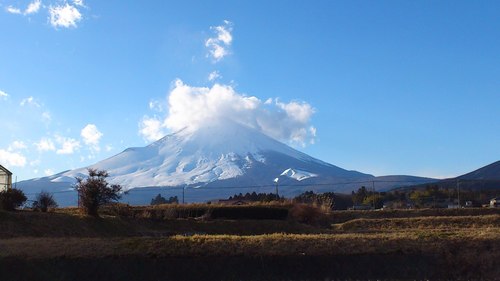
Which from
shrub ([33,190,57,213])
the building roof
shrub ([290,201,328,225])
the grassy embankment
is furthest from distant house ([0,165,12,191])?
the grassy embankment

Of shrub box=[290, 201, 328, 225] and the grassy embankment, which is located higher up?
shrub box=[290, 201, 328, 225]

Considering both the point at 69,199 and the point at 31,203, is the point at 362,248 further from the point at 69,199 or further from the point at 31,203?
the point at 69,199

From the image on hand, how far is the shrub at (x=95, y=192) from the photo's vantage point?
Result: 37750mm

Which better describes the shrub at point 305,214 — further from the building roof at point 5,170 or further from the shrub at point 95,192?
the building roof at point 5,170

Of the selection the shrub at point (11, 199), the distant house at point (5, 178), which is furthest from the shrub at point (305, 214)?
the distant house at point (5, 178)

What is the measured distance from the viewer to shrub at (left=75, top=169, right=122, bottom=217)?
37750mm

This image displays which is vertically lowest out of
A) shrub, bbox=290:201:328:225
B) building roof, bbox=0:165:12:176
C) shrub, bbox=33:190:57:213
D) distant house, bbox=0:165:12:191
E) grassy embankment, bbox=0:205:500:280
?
grassy embankment, bbox=0:205:500:280

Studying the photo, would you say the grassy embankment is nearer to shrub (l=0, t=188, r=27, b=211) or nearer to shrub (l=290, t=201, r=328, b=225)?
shrub (l=0, t=188, r=27, b=211)

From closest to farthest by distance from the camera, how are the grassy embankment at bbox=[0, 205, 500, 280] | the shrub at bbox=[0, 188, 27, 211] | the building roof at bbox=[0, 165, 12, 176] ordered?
the grassy embankment at bbox=[0, 205, 500, 280]
the shrub at bbox=[0, 188, 27, 211]
the building roof at bbox=[0, 165, 12, 176]

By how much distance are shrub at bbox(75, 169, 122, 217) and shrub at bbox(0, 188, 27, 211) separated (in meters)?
3.57

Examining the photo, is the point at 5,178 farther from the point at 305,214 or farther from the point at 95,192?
the point at 305,214

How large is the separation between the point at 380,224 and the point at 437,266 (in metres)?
23.7

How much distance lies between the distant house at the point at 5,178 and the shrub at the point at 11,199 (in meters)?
17.5

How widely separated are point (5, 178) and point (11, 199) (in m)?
20.0
